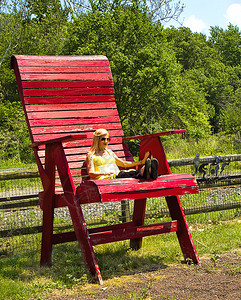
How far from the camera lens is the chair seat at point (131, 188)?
3.51 m

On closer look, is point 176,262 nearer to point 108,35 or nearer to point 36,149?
point 36,149

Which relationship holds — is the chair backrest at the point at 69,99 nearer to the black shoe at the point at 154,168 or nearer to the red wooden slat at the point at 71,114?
the red wooden slat at the point at 71,114

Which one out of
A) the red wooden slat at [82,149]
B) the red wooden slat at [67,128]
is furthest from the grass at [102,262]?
the red wooden slat at [67,128]

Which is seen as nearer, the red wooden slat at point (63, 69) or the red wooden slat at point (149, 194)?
the red wooden slat at point (149, 194)

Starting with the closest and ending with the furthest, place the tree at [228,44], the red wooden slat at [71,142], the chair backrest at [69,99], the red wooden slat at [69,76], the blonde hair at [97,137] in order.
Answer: the blonde hair at [97,137] < the red wooden slat at [71,142] < the chair backrest at [69,99] < the red wooden slat at [69,76] < the tree at [228,44]

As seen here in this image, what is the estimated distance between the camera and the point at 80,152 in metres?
4.80

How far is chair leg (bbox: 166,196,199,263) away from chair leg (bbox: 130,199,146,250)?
1.56ft

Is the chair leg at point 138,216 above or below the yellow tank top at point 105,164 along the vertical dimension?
below

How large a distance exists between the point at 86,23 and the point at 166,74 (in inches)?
140

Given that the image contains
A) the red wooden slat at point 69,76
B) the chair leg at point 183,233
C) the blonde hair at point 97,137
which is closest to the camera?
the chair leg at point 183,233

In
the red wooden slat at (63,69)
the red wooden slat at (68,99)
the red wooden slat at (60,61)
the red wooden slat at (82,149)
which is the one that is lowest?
the red wooden slat at (82,149)

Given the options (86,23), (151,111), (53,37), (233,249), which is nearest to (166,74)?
(151,111)

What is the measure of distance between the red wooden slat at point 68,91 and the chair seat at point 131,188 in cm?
149

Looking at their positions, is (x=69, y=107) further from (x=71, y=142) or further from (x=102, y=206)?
(x=102, y=206)
